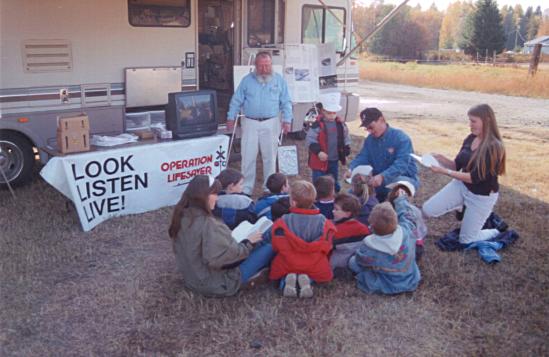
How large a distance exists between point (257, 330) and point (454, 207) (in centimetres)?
239

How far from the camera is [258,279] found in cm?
413

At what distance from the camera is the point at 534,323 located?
3826 millimetres

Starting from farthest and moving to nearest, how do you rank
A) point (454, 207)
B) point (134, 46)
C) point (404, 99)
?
1. point (404, 99)
2. point (134, 46)
3. point (454, 207)

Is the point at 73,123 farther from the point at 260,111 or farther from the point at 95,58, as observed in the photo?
the point at 260,111

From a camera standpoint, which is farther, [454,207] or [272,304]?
[454,207]

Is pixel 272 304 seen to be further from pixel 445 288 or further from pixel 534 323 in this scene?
pixel 534 323

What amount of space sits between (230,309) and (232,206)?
896 mm

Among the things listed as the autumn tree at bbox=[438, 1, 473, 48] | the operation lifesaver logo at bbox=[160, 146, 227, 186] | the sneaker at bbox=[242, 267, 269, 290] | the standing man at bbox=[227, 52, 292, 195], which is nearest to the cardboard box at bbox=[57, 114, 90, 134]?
the operation lifesaver logo at bbox=[160, 146, 227, 186]

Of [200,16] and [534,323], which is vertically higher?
[200,16]

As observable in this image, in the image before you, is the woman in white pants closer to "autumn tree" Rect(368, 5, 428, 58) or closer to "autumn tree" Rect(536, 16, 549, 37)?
"autumn tree" Rect(368, 5, 428, 58)

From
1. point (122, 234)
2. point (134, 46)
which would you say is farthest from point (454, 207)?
point (134, 46)

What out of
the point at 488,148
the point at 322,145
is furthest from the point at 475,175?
the point at 322,145

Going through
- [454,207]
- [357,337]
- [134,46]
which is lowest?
[357,337]

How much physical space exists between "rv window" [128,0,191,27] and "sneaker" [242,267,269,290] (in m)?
3.92
